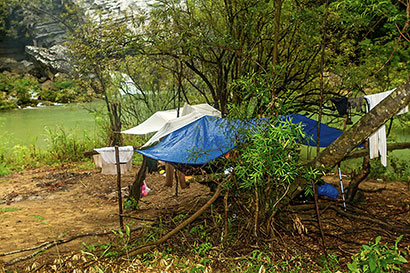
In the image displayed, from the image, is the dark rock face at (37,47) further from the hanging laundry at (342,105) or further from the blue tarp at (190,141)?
the hanging laundry at (342,105)

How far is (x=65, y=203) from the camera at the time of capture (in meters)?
4.70

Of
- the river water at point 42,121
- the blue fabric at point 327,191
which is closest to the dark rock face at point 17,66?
the river water at point 42,121

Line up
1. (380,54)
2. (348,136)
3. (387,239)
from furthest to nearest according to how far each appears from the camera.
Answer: (380,54)
(387,239)
(348,136)

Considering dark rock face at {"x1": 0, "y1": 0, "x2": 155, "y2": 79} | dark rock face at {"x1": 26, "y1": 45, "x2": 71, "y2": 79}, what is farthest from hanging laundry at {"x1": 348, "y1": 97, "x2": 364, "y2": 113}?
dark rock face at {"x1": 26, "y1": 45, "x2": 71, "y2": 79}

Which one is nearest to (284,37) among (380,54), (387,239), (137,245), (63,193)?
(380,54)

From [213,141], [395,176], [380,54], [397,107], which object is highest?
[380,54]

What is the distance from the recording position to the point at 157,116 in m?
4.76

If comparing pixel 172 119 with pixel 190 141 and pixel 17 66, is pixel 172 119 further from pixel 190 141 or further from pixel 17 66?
pixel 17 66

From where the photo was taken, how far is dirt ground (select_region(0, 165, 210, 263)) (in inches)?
134

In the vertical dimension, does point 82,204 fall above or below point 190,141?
below

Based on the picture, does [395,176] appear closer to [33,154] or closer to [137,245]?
[137,245]

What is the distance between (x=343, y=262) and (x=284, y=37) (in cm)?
313

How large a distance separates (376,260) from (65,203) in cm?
372

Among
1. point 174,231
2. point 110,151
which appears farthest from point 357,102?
point 110,151
